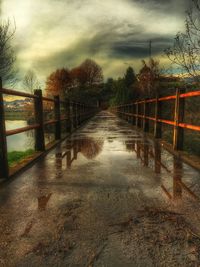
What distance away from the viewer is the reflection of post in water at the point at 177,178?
3.37m

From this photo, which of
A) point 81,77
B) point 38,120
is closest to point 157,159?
point 38,120

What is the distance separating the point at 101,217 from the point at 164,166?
2.66m

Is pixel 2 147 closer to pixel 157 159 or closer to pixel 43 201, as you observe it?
pixel 43 201

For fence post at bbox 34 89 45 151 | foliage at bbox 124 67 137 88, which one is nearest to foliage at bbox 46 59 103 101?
foliage at bbox 124 67 137 88

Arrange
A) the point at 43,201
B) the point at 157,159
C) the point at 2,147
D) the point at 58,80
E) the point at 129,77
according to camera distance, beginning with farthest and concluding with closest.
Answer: the point at 129,77 < the point at 58,80 < the point at 157,159 < the point at 2,147 < the point at 43,201

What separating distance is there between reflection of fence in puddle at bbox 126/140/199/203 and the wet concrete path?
0.6 inches

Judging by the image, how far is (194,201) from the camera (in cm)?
308

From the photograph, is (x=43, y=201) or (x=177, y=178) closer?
(x=43, y=201)

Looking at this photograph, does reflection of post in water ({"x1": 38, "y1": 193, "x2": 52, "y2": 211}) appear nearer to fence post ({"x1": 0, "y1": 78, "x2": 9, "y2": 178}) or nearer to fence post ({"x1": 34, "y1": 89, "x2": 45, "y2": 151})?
fence post ({"x1": 0, "y1": 78, "x2": 9, "y2": 178})

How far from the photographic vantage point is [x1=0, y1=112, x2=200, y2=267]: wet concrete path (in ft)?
6.40

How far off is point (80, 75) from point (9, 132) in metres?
86.9

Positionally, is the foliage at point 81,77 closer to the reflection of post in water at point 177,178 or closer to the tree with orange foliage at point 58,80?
the tree with orange foliage at point 58,80

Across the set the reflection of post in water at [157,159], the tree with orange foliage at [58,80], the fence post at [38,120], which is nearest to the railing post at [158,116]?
the reflection of post in water at [157,159]

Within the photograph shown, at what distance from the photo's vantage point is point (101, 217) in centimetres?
262
